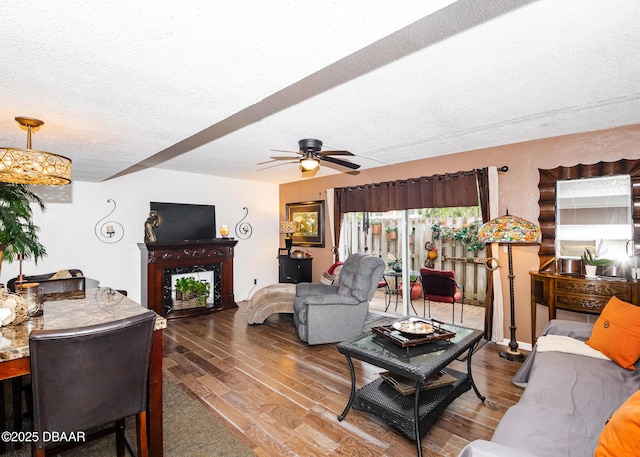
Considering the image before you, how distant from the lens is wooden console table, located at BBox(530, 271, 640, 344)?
9.06ft

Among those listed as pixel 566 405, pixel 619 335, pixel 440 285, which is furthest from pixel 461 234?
pixel 566 405

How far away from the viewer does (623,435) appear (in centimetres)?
100

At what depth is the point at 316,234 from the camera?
6098mm

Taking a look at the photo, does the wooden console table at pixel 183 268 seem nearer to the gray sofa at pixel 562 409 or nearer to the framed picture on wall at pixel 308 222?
the framed picture on wall at pixel 308 222

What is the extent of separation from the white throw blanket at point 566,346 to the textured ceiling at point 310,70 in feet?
6.27

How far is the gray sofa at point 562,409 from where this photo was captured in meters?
1.31

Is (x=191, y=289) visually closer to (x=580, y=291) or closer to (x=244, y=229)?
(x=244, y=229)

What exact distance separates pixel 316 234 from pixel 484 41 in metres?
4.64

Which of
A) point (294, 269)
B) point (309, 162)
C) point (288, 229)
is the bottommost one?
point (294, 269)

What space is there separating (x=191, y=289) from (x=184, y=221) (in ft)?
3.89

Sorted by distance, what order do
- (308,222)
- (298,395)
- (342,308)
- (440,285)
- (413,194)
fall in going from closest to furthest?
(298,395)
(342,308)
(440,285)
(413,194)
(308,222)

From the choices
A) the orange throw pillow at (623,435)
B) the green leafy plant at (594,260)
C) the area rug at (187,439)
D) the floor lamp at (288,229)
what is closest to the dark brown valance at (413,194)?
the floor lamp at (288,229)

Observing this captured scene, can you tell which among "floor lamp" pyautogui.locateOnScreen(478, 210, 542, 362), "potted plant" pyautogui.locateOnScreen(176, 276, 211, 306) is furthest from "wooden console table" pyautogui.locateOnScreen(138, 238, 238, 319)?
"floor lamp" pyautogui.locateOnScreen(478, 210, 542, 362)

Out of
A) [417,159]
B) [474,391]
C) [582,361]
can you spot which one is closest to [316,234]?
[417,159]
